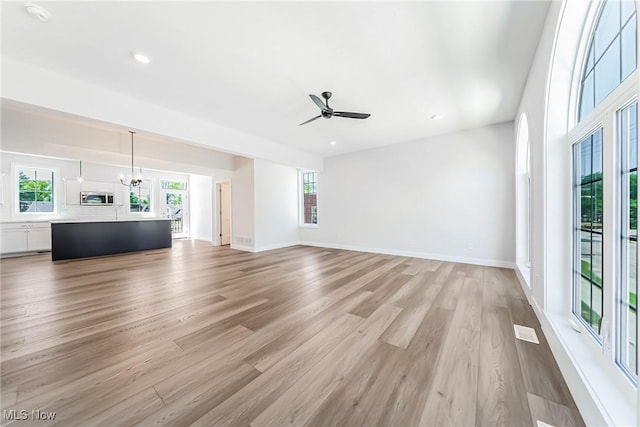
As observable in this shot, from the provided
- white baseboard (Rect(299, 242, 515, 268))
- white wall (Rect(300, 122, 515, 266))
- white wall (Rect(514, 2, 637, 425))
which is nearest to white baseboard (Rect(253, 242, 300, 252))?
white baseboard (Rect(299, 242, 515, 268))

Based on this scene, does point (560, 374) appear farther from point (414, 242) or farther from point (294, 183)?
point (294, 183)

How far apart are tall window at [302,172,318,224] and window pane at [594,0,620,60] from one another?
5.89m

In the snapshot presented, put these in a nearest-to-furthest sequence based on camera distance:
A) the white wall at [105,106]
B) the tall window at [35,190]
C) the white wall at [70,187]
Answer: the white wall at [105,106], the white wall at [70,187], the tall window at [35,190]

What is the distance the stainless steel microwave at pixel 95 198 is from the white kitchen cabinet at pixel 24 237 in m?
1.01

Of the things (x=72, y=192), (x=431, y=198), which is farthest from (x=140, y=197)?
(x=431, y=198)

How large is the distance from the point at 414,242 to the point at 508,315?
2.89 m

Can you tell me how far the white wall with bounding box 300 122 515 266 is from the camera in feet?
13.9

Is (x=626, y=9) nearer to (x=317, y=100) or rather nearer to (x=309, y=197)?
(x=317, y=100)

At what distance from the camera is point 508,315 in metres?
2.33

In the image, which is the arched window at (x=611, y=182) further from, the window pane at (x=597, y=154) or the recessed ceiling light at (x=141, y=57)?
the recessed ceiling light at (x=141, y=57)

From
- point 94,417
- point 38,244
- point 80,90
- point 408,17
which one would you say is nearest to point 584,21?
point 408,17

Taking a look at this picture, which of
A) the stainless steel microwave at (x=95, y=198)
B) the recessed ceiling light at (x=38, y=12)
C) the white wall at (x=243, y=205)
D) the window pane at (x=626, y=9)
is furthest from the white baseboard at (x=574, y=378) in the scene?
the stainless steel microwave at (x=95, y=198)

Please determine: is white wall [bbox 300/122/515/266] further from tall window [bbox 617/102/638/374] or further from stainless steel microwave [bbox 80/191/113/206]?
stainless steel microwave [bbox 80/191/113/206]

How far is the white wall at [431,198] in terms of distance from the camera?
4.23 meters
